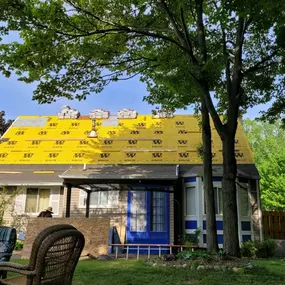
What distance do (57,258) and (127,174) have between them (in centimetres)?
1133

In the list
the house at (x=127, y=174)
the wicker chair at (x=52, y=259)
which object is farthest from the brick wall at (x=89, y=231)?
the wicker chair at (x=52, y=259)

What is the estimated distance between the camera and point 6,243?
543 cm

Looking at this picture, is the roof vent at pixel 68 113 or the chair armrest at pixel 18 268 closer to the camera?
the chair armrest at pixel 18 268

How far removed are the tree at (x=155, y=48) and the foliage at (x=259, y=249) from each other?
5.15 m

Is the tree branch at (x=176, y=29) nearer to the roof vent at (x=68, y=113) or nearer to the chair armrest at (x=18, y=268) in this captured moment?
the chair armrest at (x=18, y=268)

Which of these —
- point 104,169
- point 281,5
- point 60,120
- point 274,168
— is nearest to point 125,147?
point 104,169

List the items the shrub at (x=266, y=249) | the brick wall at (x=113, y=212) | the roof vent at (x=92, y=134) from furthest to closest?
the roof vent at (x=92, y=134)
the brick wall at (x=113, y=212)
the shrub at (x=266, y=249)

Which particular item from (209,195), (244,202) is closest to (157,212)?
(244,202)

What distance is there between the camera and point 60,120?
69.4 ft

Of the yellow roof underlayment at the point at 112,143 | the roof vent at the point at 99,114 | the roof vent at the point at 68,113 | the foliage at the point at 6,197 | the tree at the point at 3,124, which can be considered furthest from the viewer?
the tree at the point at 3,124

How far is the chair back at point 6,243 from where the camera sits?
5.23m

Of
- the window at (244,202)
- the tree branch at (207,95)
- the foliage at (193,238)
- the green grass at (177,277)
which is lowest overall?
the green grass at (177,277)

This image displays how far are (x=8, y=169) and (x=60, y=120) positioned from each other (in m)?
4.98

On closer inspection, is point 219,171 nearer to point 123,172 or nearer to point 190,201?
point 190,201
